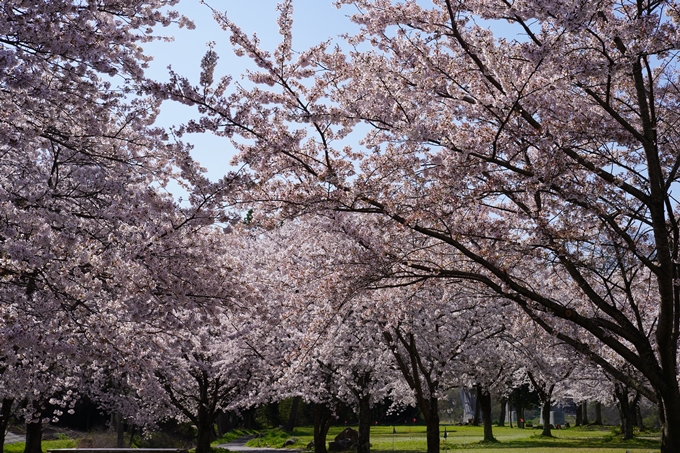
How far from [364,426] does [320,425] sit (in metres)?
5.71

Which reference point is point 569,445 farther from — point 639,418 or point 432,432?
point 639,418

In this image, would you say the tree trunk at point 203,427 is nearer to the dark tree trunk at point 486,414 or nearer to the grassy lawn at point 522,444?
the grassy lawn at point 522,444

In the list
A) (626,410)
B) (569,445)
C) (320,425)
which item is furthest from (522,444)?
(320,425)

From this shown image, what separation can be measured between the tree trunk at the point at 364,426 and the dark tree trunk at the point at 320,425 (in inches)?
116

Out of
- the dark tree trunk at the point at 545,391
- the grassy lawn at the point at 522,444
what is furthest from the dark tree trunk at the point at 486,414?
the dark tree trunk at the point at 545,391

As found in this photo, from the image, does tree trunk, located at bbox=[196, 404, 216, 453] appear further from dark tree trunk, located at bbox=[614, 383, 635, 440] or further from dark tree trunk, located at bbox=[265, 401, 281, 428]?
dark tree trunk, located at bbox=[265, 401, 281, 428]

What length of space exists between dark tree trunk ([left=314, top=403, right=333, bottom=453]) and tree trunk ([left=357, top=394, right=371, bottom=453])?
2.94 m

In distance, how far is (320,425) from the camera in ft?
84.6

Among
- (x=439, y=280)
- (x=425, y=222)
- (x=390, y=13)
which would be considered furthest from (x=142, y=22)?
(x=439, y=280)

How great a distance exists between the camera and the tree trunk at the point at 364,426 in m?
20.0

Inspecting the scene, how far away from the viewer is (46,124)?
7871 millimetres

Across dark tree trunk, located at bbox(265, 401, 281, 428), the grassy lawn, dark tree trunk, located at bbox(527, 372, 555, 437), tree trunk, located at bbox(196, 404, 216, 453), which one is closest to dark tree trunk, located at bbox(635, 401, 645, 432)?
the grassy lawn

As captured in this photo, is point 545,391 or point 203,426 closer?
point 203,426

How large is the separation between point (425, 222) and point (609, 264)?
3.88m
